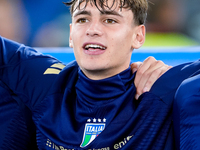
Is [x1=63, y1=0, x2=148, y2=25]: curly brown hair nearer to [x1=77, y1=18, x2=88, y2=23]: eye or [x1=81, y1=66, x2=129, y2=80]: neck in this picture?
[x1=77, y1=18, x2=88, y2=23]: eye

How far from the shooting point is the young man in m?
1.06

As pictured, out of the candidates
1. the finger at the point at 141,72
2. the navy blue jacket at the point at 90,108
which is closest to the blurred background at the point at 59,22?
the navy blue jacket at the point at 90,108

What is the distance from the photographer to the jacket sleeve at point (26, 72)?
1270mm

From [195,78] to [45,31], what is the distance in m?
3.24

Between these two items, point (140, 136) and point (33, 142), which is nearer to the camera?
point (140, 136)

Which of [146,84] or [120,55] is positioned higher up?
[120,55]

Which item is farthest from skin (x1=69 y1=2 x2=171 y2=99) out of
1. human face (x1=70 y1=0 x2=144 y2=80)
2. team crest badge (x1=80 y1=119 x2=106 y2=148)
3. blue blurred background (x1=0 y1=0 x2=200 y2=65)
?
blue blurred background (x1=0 y1=0 x2=200 y2=65)

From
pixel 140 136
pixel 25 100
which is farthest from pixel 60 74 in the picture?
pixel 140 136

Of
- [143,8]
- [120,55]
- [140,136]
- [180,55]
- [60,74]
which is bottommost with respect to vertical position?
[180,55]

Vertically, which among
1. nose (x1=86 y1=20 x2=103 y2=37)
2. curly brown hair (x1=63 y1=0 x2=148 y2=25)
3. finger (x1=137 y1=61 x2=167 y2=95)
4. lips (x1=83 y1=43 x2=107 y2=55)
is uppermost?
curly brown hair (x1=63 y1=0 x2=148 y2=25)

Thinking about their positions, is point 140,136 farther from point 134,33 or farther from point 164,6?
point 164,6

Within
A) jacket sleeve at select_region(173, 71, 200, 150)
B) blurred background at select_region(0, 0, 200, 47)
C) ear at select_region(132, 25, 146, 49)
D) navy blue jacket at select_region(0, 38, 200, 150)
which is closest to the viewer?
jacket sleeve at select_region(173, 71, 200, 150)

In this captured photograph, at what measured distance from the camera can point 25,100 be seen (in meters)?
1.27

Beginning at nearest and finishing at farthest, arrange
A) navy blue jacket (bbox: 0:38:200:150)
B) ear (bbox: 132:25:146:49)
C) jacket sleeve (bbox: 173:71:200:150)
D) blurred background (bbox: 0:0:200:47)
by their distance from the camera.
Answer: jacket sleeve (bbox: 173:71:200:150) → navy blue jacket (bbox: 0:38:200:150) → ear (bbox: 132:25:146:49) → blurred background (bbox: 0:0:200:47)
